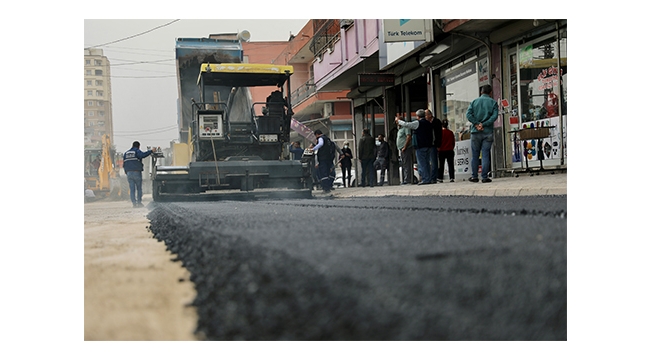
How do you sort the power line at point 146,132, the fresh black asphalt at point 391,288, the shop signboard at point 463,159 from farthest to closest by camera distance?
the shop signboard at point 463,159 → the power line at point 146,132 → the fresh black asphalt at point 391,288

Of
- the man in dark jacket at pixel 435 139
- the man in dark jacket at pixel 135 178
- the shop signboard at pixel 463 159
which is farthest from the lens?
the shop signboard at pixel 463 159

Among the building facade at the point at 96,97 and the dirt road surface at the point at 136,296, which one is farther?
the building facade at the point at 96,97

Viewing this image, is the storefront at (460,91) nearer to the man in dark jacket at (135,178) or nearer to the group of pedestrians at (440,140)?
the group of pedestrians at (440,140)

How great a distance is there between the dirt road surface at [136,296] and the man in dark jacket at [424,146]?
25.4ft

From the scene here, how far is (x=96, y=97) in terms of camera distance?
456cm

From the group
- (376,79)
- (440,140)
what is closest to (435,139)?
(440,140)

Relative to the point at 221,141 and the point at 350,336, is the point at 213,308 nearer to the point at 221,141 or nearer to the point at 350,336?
the point at 350,336

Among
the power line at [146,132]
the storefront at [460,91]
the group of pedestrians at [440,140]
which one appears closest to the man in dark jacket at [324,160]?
the group of pedestrians at [440,140]

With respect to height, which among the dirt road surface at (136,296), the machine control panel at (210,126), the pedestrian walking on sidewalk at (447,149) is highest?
the machine control panel at (210,126)

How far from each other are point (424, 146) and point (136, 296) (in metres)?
8.87

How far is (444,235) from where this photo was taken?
2207 millimetres

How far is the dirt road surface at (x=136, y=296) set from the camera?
2.23 meters

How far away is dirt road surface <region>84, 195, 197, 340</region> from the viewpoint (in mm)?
2232
